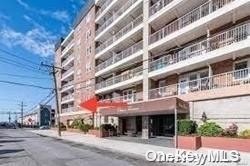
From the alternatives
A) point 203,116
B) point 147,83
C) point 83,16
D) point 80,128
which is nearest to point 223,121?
point 203,116

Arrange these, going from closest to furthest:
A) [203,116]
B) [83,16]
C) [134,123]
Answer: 1. [203,116]
2. [134,123]
3. [83,16]

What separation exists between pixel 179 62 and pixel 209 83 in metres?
3.70

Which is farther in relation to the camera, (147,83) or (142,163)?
(147,83)

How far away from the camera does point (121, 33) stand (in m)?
46.7

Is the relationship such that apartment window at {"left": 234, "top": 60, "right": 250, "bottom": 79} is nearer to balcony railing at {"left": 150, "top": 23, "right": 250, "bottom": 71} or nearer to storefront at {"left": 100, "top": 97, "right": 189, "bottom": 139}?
balcony railing at {"left": 150, "top": 23, "right": 250, "bottom": 71}

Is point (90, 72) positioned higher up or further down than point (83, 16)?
further down

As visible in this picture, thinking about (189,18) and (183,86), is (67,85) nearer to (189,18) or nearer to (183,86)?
(183,86)

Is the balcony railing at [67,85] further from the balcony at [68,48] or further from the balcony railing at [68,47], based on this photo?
the balcony railing at [68,47]

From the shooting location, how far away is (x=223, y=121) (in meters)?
25.9

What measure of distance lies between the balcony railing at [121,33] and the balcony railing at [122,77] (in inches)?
178

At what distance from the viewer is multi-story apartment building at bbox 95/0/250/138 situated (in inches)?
1012

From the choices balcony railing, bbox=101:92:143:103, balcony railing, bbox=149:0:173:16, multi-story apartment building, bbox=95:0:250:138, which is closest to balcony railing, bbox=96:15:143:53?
multi-story apartment building, bbox=95:0:250:138

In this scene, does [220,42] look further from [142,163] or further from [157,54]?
[142,163]

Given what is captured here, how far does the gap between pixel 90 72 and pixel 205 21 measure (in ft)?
107
